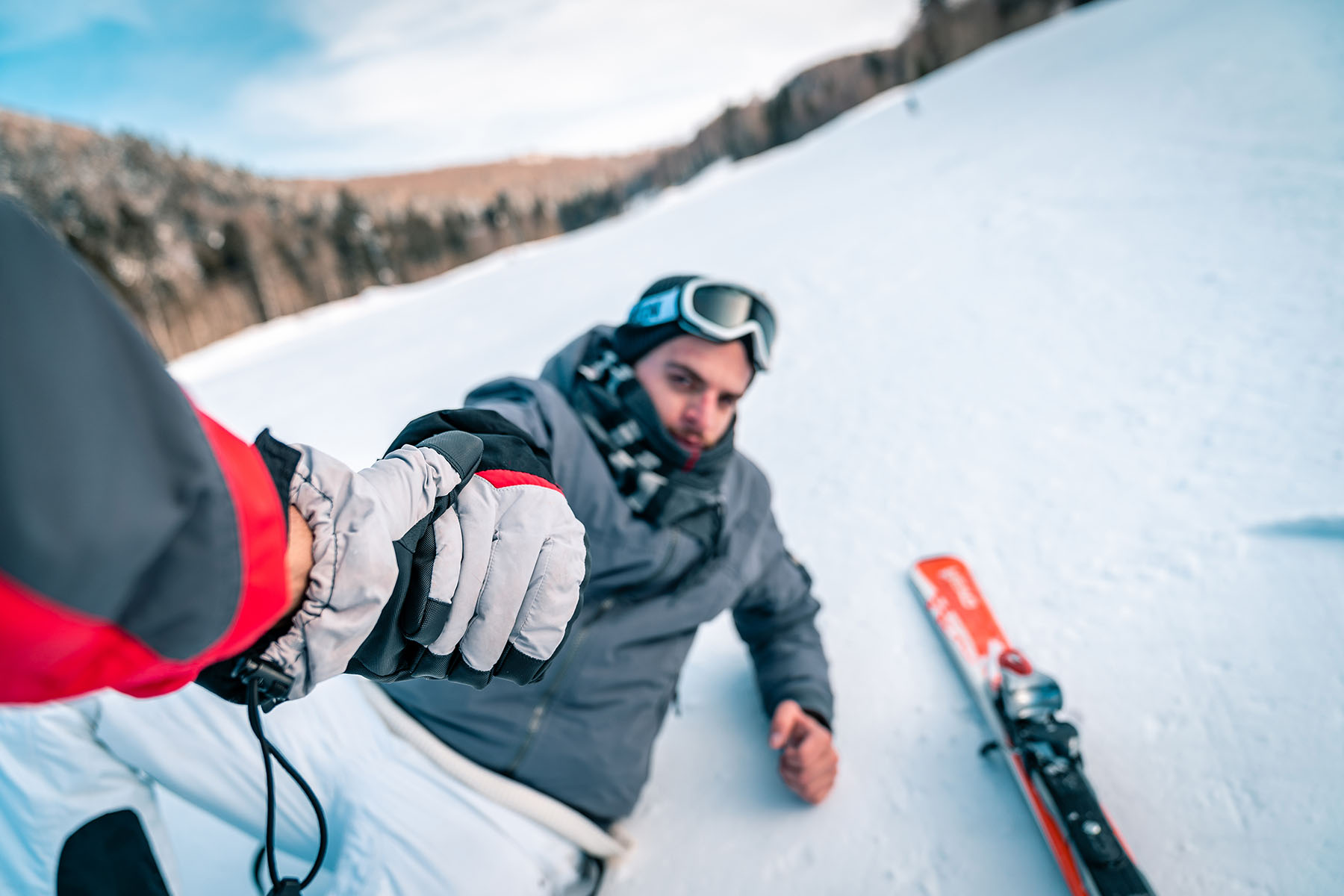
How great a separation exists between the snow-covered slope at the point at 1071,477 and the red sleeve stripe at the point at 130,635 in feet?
4.78

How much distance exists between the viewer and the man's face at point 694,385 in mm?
1721

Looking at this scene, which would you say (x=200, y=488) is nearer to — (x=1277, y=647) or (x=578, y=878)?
(x=578, y=878)

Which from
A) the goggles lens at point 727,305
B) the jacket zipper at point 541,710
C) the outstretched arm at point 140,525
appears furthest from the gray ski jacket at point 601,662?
the outstretched arm at point 140,525

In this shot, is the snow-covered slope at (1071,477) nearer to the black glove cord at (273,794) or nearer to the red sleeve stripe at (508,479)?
the black glove cord at (273,794)

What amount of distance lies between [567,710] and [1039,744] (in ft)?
3.96

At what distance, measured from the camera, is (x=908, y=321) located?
13.5ft

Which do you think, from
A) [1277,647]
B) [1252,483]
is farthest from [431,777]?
[1252,483]

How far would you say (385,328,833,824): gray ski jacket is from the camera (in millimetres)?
1438

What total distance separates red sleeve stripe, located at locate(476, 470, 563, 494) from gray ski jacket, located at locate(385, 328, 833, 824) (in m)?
0.48

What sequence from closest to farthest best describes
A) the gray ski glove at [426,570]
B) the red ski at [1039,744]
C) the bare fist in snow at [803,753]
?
the gray ski glove at [426,570], the red ski at [1039,744], the bare fist in snow at [803,753]

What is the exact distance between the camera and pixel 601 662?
1.50m

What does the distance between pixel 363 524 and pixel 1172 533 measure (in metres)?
2.58

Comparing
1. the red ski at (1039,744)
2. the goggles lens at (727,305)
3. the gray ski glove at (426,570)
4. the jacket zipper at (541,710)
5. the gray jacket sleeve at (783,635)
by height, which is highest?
the goggles lens at (727,305)

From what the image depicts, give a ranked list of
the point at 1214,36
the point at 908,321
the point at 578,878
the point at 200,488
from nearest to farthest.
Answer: the point at 200,488 < the point at 578,878 < the point at 908,321 < the point at 1214,36
